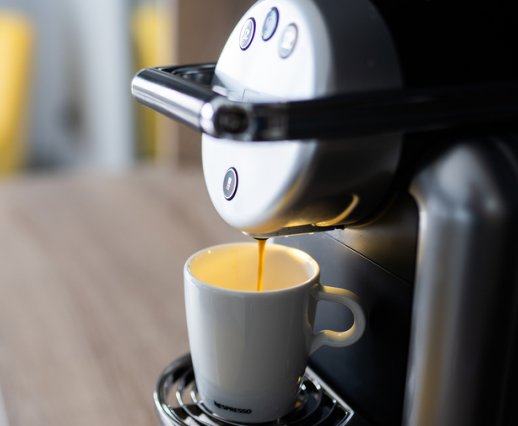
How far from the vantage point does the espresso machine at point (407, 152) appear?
1.01ft

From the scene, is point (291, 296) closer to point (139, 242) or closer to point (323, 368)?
point (323, 368)

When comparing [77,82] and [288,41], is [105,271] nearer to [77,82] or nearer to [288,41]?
[288,41]

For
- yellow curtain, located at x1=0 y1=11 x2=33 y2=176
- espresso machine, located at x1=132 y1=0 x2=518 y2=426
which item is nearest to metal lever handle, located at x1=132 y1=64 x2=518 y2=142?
espresso machine, located at x1=132 y1=0 x2=518 y2=426

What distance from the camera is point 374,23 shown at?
13.0 inches

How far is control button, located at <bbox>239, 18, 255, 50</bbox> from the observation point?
0.38 meters

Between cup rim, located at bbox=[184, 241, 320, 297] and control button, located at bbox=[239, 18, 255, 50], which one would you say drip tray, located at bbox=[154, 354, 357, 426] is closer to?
cup rim, located at bbox=[184, 241, 320, 297]

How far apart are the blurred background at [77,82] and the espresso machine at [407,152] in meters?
1.15

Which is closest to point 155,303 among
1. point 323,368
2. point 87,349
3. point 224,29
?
point 87,349

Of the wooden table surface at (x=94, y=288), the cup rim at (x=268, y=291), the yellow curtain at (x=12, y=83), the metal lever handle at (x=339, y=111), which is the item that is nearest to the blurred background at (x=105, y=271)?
the wooden table surface at (x=94, y=288)

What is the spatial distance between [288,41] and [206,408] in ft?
0.70

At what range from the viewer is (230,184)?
0.38 m

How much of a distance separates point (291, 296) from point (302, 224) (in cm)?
4

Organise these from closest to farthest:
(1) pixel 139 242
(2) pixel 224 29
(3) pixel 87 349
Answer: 1. (3) pixel 87 349
2. (1) pixel 139 242
3. (2) pixel 224 29

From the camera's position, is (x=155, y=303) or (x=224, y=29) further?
(x=224, y=29)
